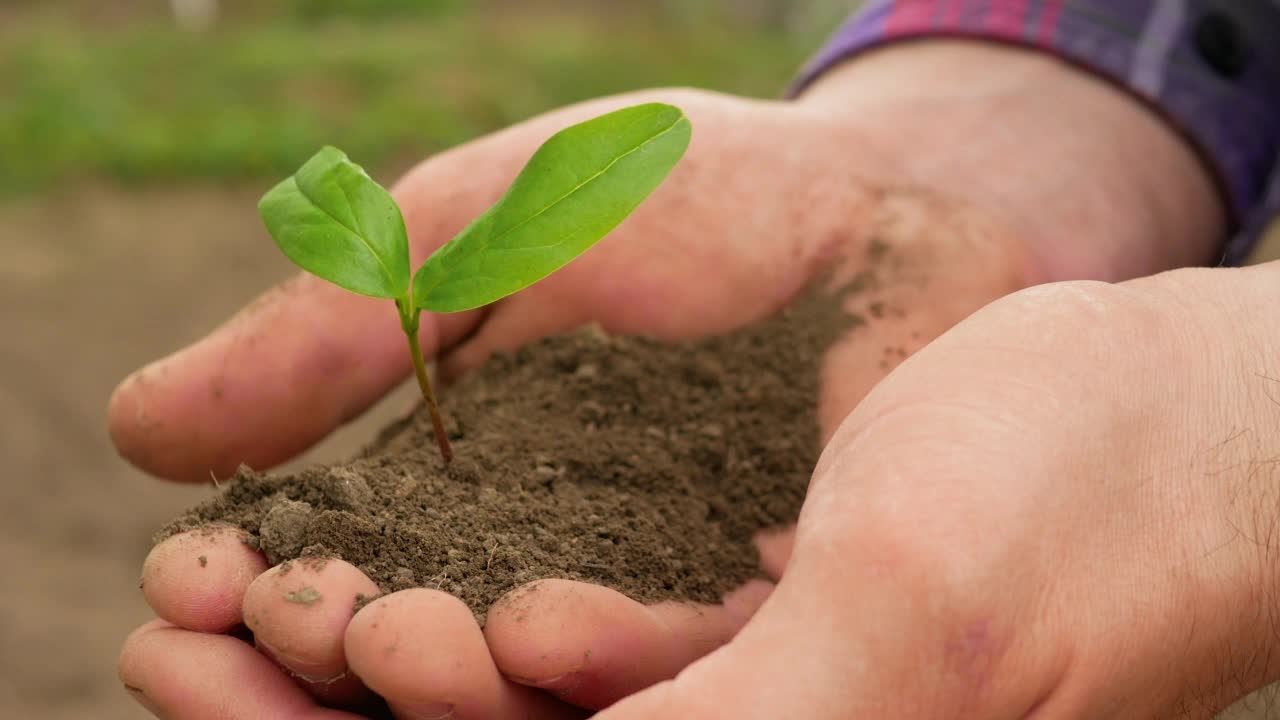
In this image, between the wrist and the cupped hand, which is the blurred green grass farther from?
the cupped hand

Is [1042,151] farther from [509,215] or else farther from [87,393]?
[87,393]

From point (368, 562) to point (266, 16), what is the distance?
6.79m

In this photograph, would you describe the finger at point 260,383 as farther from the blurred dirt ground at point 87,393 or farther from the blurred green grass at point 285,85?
the blurred green grass at point 285,85

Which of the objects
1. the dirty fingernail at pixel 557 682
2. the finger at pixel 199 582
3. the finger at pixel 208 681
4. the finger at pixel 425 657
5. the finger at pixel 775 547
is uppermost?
the finger at pixel 199 582

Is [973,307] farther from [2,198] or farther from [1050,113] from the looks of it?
[2,198]

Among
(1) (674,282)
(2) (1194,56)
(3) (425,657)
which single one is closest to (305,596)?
(3) (425,657)

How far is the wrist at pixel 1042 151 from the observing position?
2.16 metres

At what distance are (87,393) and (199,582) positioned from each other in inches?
117

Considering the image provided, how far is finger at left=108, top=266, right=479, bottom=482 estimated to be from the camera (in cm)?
179

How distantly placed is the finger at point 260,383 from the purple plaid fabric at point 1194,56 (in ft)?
4.71

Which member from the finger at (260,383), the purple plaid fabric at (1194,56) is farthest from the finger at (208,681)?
the purple plaid fabric at (1194,56)

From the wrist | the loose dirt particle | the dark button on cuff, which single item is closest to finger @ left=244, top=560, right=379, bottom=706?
the loose dirt particle

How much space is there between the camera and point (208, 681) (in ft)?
4.13

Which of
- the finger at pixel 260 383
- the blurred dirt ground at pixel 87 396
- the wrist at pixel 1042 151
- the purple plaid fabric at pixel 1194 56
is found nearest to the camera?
the finger at pixel 260 383
